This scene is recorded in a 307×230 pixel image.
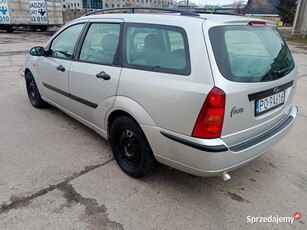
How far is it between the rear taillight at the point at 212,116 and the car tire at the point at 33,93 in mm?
3571

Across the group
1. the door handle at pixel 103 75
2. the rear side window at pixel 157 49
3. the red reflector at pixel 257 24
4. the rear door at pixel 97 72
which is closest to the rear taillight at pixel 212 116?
the rear side window at pixel 157 49

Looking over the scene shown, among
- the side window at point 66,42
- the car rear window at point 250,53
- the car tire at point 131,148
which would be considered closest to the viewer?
the car rear window at point 250,53

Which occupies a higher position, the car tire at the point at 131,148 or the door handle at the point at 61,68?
the door handle at the point at 61,68

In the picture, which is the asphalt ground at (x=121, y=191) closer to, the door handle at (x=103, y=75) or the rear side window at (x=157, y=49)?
the door handle at (x=103, y=75)

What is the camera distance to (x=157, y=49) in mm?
2428

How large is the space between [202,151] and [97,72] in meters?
1.54

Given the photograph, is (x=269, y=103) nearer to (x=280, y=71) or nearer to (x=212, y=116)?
(x=280, y=71)

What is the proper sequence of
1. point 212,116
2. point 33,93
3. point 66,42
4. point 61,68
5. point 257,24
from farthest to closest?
1. point 33,93
2. point 66,42
3. point 61,68
4. point 257,24
5. point 212,116

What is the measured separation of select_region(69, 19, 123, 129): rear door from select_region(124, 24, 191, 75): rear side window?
0.17 m

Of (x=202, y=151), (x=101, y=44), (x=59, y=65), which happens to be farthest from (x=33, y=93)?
(x=202, y=151)

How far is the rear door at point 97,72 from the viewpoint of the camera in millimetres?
2750

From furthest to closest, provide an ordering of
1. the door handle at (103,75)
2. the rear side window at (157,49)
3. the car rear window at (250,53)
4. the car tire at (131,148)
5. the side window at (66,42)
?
the side window at (66,42) → the door handle at (103,75) → the car tire at (131,148) → the rear side window at (157,49) → the car rear window at (250,53)

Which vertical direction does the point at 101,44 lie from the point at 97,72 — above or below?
above

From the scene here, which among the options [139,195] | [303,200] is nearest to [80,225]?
[139,195]
